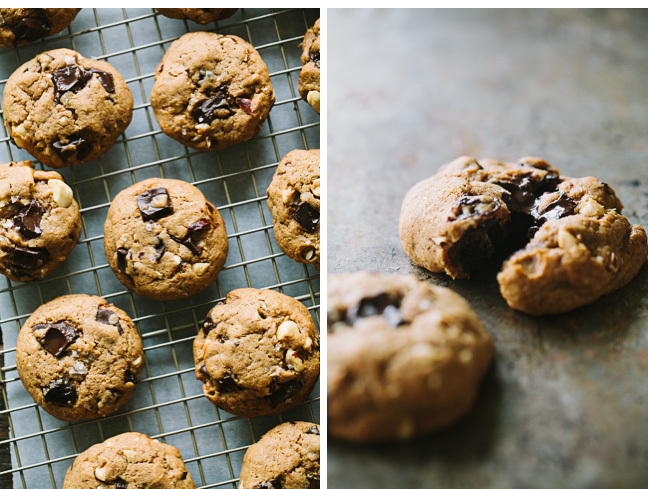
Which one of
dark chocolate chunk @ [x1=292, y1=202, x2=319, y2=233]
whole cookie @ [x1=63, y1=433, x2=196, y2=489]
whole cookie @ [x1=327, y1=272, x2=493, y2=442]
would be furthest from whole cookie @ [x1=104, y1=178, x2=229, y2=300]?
whole cookie @ [x1=327, y1=272, x2=493, y2=442]

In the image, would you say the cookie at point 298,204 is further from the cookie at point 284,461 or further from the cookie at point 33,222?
the cookie at point 33,222

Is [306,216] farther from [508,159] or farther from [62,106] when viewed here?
[62,106]

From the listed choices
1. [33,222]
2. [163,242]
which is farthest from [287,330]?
[33,222]

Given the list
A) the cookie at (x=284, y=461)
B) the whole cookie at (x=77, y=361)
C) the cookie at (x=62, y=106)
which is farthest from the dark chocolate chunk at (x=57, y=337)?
the cookie at (x=284, y=461)

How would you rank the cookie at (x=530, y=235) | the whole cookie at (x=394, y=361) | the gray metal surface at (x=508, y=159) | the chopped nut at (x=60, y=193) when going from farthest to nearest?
the chopped nut at (x=60, y=193) → the cookie at (x=530, y=235) → the gray metal surface at (x=508, y=159) → the whole cookie at (x=394, y=361)

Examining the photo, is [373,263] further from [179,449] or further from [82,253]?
[82,253]

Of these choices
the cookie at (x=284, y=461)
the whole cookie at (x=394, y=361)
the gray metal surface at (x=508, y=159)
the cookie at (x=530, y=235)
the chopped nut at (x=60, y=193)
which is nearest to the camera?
the whole cookie at (x=394, y=361)

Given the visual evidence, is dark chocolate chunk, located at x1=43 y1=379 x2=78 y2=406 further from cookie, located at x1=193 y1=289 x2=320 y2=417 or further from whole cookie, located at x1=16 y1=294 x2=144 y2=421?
cookie, located at x1=193 y1=289 x2=320 y2=417
